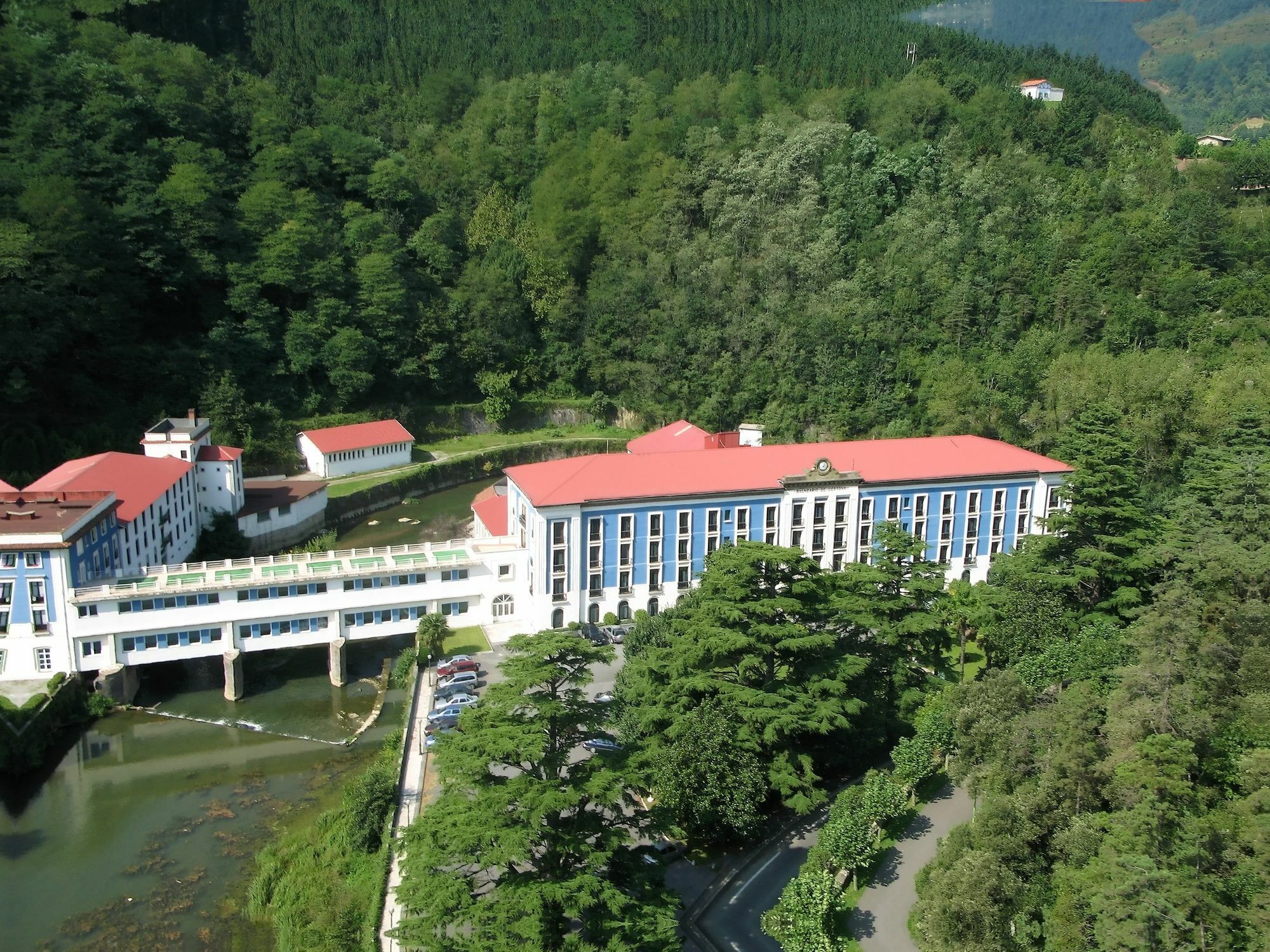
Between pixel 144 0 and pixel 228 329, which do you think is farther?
pixel 144 0

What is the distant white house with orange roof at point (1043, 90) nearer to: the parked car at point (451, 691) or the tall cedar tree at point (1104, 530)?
the tall cedar tree at point (1104, 530)

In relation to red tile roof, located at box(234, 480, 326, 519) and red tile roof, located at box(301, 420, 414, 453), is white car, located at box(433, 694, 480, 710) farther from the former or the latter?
red tile roof, located at box(301, 420, 414, 453)

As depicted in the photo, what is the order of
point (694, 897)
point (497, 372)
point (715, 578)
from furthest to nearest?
point (497, 372) → point (715, 578) → point (694, 897)

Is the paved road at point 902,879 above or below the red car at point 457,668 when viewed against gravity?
below

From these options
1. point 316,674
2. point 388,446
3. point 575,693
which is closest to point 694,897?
point 575,693

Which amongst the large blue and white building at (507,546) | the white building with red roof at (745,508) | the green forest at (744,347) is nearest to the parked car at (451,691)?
the green forest at (744,347)

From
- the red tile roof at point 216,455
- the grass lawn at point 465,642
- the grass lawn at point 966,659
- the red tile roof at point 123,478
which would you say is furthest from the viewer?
the red tile roof at point 216,455

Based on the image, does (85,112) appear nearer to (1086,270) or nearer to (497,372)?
(497,372)

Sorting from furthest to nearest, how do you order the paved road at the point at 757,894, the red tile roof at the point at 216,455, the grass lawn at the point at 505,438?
the grass lawn at the point at 505,438 → the red tile roof at the point at 216,455 → the paved road at the point at 757,894
